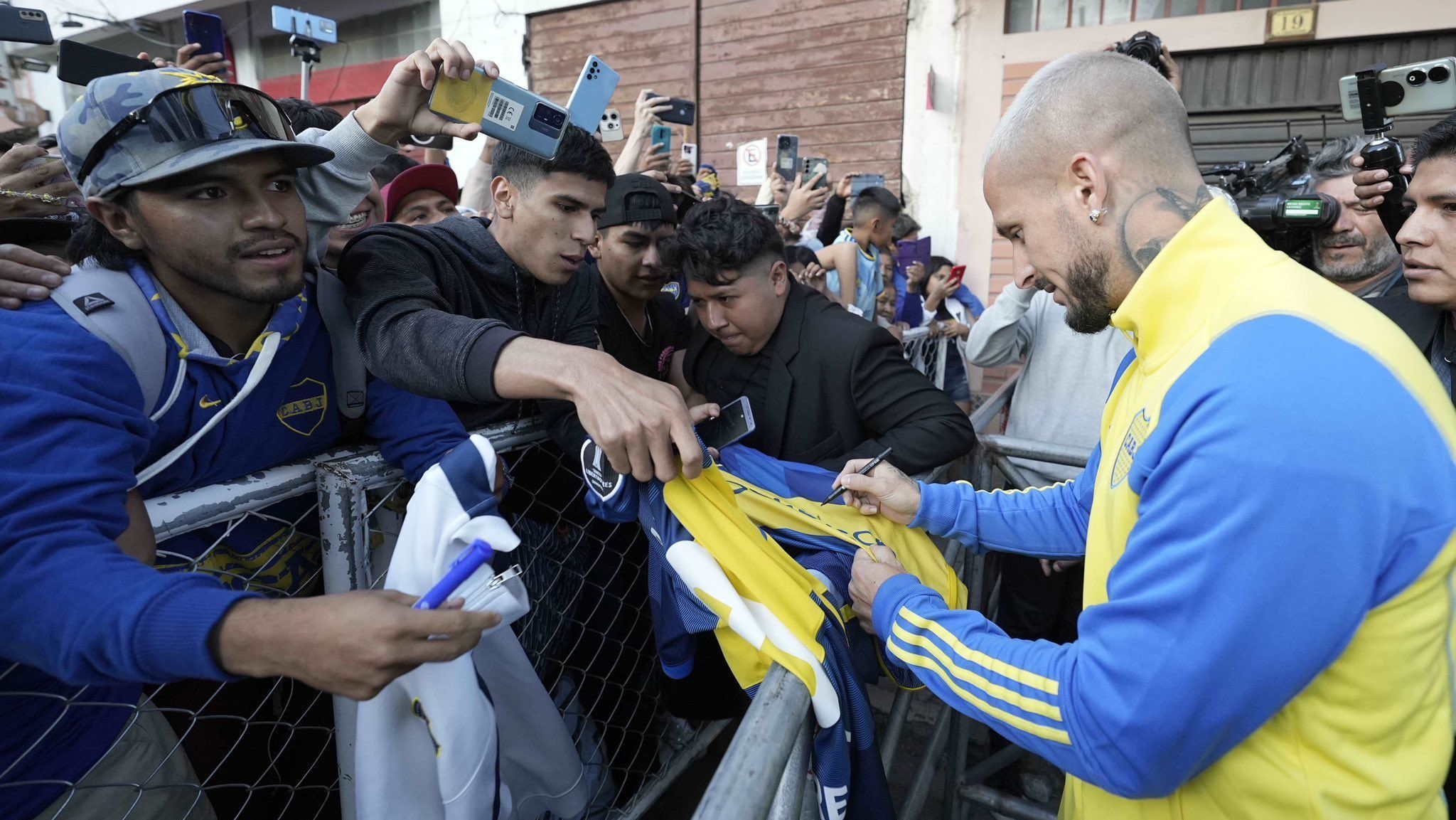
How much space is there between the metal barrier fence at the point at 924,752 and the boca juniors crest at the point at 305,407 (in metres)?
1.05

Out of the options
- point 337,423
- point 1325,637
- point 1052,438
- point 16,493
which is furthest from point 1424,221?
point 16,493

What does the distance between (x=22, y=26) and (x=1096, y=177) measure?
10.3 ft

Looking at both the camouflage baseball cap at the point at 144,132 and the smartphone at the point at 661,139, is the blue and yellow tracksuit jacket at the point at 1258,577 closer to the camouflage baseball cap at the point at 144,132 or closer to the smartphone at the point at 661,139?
the camouflage baseball cap at the point at 144,132

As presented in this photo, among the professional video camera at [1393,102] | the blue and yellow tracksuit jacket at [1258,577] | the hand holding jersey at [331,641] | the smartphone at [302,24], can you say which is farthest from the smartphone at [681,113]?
the hand holding jersey at [331,641]

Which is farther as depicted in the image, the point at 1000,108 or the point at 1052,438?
the point at 1000,108

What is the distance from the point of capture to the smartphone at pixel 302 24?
4.23 metres

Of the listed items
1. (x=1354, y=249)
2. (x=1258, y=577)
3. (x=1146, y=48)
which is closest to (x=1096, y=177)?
(x=1258, y=577)

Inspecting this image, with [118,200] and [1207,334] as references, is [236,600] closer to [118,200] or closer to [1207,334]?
[118,200]

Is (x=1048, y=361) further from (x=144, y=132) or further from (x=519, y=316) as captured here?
(x=144, y=132)

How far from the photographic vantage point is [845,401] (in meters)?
2.24

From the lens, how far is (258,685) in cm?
162

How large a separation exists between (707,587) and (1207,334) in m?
0.87

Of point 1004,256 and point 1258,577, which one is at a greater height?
point 1004,256

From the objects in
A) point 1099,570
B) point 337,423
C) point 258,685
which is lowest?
point 258,685
